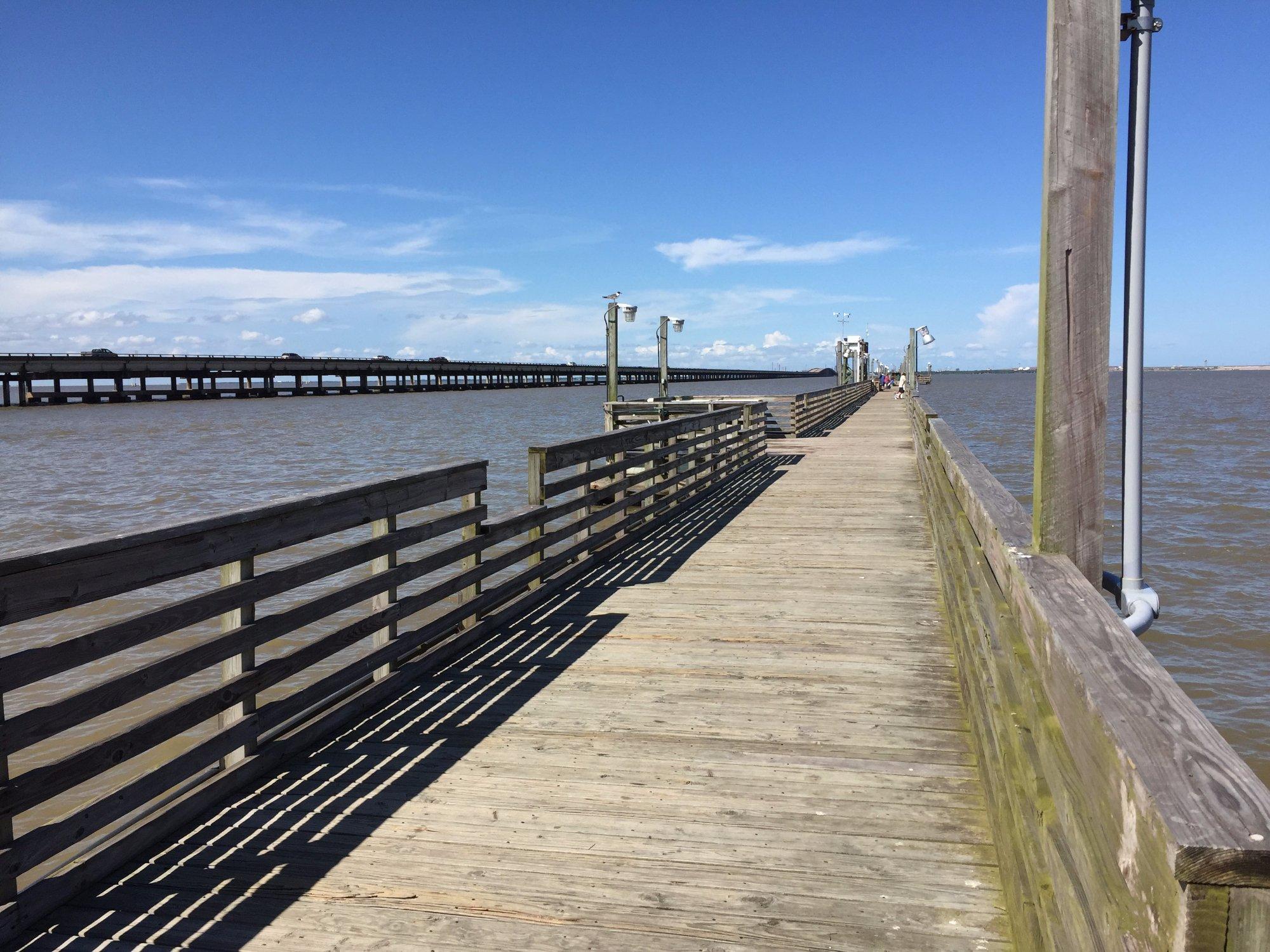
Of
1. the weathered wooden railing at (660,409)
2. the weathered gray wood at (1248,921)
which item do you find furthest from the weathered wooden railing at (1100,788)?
the weathered wooden railing at (660,409)

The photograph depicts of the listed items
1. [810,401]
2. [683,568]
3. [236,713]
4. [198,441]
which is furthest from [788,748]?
[198,441]

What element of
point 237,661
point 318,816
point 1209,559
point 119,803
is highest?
point 237,661

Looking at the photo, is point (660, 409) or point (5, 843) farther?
point (660, 409)

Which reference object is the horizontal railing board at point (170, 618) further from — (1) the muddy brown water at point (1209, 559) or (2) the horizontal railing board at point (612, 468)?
(1) the muddy brown water at point (1209, 559)

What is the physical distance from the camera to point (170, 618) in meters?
3.32

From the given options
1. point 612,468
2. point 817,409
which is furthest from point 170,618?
point 817,409

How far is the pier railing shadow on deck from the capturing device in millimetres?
2803

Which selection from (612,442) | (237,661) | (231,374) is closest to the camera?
(237,661)

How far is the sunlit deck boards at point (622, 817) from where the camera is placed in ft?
8.92

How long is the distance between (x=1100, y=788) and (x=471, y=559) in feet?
15.3

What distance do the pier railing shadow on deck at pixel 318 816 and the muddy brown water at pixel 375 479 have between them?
1.15 metres

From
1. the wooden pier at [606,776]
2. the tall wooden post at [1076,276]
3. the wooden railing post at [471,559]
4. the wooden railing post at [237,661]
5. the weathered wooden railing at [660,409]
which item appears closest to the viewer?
the wooden pier at [606,776]

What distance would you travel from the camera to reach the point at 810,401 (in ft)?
86.1

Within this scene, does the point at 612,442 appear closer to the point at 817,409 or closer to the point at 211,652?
the point at 211,652
